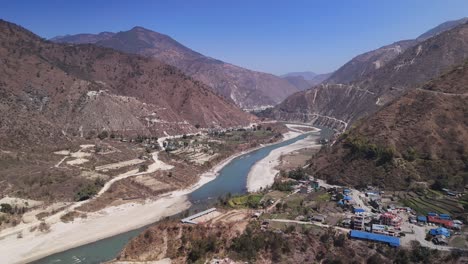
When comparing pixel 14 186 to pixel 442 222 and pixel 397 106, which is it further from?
pixel 397 106

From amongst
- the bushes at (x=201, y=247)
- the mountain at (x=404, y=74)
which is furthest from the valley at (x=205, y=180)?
the mountain at (x=404, y=74)

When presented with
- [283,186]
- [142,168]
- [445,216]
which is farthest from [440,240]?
[142,168]

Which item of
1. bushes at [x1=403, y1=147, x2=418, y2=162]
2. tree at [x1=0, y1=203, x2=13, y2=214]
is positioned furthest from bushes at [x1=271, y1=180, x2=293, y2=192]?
tree at [x1=0, y1=203, x2=13, y2=214]

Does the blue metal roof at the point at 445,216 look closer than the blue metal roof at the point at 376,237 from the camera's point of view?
No

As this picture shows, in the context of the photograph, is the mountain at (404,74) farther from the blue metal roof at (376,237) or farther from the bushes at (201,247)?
the bushes at (201,247)

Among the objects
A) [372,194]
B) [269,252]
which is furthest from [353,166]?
[269,252]

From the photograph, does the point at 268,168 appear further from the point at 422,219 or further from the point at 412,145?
the point at 422,219
